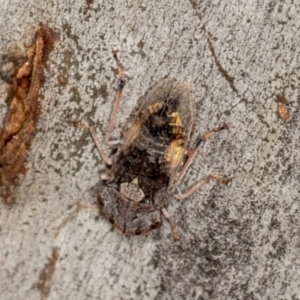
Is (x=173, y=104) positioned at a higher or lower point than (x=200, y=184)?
higher

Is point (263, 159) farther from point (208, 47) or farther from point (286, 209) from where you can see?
point (208, 47)

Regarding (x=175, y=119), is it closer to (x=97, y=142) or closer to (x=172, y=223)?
(x=97, y=142)

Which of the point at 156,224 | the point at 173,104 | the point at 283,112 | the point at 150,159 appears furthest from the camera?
the point at 156,224

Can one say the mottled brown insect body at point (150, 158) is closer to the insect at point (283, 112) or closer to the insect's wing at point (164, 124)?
the insect's wing at point (164, 124)

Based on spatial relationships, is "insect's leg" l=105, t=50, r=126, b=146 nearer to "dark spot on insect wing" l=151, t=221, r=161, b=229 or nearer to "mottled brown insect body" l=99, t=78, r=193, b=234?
"mottled brown insect body" l=99, t=78, r=193, b=234

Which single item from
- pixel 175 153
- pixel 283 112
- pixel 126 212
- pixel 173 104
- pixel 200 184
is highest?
pixel 283 112

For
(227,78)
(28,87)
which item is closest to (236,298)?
(227,78)

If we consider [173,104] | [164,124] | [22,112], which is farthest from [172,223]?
[22,112]

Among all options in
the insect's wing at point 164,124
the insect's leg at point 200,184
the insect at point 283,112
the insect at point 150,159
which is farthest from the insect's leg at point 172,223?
the insect at point 283,112
